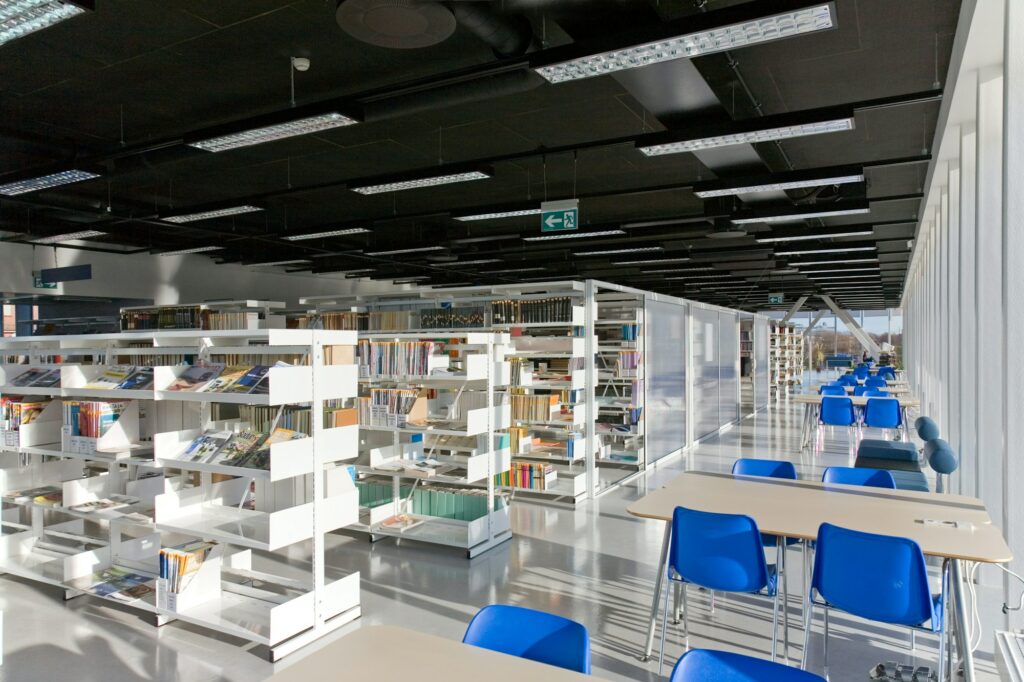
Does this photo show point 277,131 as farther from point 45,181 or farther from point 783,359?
point 783,359

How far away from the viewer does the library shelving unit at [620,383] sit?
8211 mm

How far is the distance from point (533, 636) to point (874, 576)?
1725 mm

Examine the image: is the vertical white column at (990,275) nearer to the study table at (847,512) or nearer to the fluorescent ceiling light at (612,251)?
the study table at (847,512)

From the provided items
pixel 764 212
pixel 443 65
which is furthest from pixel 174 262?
pixel 764 212

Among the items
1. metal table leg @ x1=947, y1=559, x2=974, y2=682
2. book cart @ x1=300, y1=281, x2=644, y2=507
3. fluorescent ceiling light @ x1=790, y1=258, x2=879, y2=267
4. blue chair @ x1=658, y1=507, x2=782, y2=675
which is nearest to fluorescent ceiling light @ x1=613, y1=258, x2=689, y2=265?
fluorescent ceiling light @ x1=790, y1=258, x2=879, y2=267

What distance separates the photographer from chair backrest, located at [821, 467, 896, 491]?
4.23 meters

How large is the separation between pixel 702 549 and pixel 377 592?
2.35m

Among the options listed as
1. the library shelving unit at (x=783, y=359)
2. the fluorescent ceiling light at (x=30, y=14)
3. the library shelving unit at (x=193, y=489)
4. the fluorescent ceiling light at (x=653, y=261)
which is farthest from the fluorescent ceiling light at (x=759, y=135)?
the library shelving unit at (x=783, y=359)

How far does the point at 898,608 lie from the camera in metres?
2.78

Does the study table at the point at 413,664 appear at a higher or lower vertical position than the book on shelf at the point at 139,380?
lower

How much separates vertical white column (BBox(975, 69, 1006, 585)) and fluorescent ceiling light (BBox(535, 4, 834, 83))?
1.49 m

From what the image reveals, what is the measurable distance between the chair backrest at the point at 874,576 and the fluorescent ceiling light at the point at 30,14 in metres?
4.47

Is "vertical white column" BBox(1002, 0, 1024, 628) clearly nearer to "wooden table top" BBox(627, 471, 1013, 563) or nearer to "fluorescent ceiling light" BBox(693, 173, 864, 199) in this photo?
"wooden table top" BBox(627, 471, 1013, 563)

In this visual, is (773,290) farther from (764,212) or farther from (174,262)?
(174,262)
